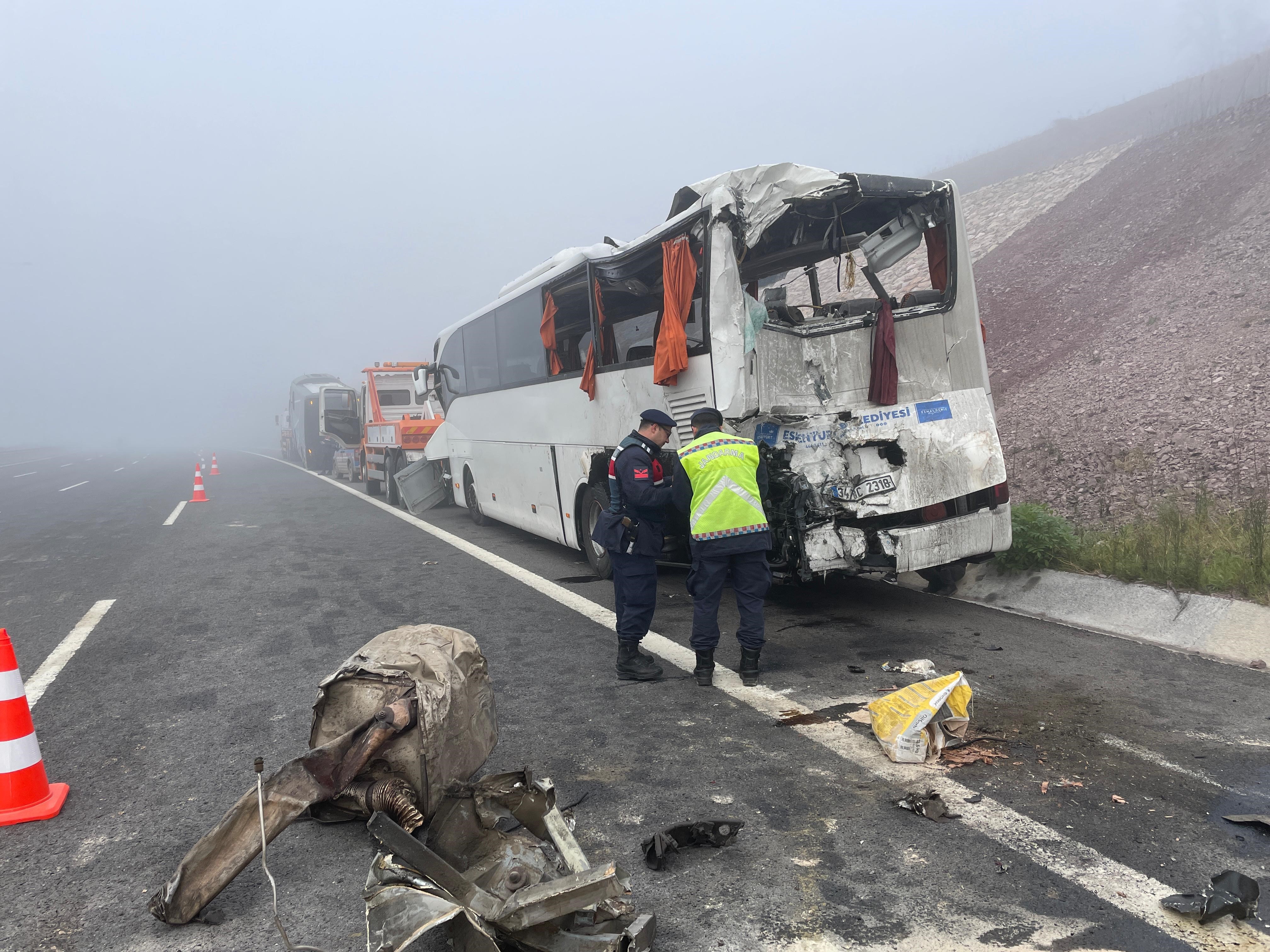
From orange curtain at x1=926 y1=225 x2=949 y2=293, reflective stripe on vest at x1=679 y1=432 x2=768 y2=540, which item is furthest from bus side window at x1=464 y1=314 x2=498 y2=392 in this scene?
reflective stripe on vest at x1=679 y1=432 x2=768 y2=540

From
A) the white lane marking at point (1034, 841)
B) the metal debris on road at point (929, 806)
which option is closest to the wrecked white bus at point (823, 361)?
the white lane marking at point (1034, 841)

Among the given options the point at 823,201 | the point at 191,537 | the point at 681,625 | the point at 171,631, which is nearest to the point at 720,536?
the point at 681,625

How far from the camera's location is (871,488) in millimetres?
5973

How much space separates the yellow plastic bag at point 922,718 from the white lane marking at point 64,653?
14.6 feet

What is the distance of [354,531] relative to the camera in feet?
41.9

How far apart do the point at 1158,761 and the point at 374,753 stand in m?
3.37

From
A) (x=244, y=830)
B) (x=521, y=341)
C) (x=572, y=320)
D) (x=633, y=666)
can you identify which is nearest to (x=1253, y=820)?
(x=633, y=666)

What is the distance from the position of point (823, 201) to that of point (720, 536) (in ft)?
10.1

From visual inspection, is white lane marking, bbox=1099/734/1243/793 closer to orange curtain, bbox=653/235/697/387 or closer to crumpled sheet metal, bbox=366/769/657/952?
crumpled sheet metal, bbox=366/769/657/952

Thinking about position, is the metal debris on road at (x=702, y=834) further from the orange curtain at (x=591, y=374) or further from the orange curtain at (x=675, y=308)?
the orange curtain at (x=591, y=374)

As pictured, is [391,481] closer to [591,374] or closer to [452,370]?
[452,370]

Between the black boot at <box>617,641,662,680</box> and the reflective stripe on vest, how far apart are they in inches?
34.8

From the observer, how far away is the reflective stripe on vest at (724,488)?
506cm

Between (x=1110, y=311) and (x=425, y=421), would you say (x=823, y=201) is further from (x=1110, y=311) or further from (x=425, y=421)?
(x=1110, y=311)
